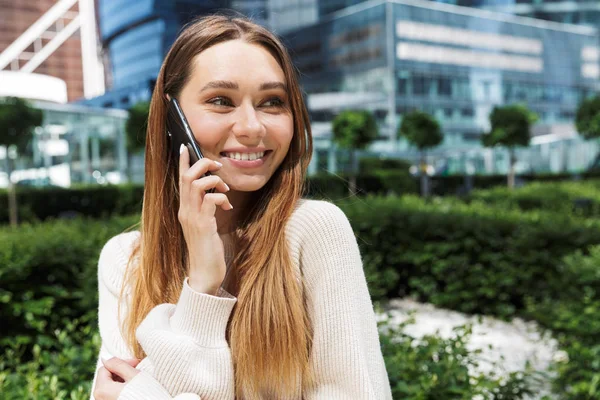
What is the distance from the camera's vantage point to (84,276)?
413cm

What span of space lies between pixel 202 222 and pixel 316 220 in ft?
0.85

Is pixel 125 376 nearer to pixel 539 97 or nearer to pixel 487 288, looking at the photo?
pixel 487 288

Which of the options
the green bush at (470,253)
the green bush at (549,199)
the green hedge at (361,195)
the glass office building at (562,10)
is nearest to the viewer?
the green bush at (470,253)

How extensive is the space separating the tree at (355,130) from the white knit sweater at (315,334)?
2119 cm

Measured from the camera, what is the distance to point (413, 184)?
24.1 meters

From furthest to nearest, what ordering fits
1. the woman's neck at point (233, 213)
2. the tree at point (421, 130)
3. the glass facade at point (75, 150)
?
the tree at point (421, 130)
the glass facade at point (75, 150)
the woman's neck at point (233, 213)

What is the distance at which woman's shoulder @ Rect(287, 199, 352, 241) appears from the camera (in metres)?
1.16

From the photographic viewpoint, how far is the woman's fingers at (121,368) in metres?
1.13

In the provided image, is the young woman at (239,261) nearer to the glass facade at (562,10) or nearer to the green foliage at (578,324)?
the green foliage at (578,324)

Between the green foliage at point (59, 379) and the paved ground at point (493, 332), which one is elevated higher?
the green foliage at point (59, 379)

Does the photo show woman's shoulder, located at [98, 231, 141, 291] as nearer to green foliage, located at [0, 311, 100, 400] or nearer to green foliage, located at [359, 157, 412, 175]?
green foliage, located at [0, 311, 100, 400]

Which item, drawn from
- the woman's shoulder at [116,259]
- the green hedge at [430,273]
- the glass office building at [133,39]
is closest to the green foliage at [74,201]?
the green hedge at [430,273]

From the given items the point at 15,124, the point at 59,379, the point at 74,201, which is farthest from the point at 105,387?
the point at 74,201

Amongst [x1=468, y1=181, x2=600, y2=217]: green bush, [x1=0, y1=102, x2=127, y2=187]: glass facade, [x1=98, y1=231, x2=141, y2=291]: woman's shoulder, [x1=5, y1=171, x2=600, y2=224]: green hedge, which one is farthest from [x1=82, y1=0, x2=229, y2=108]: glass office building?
[x1=98, y1=231, x2=141, y2=291]: woman's shoulder
